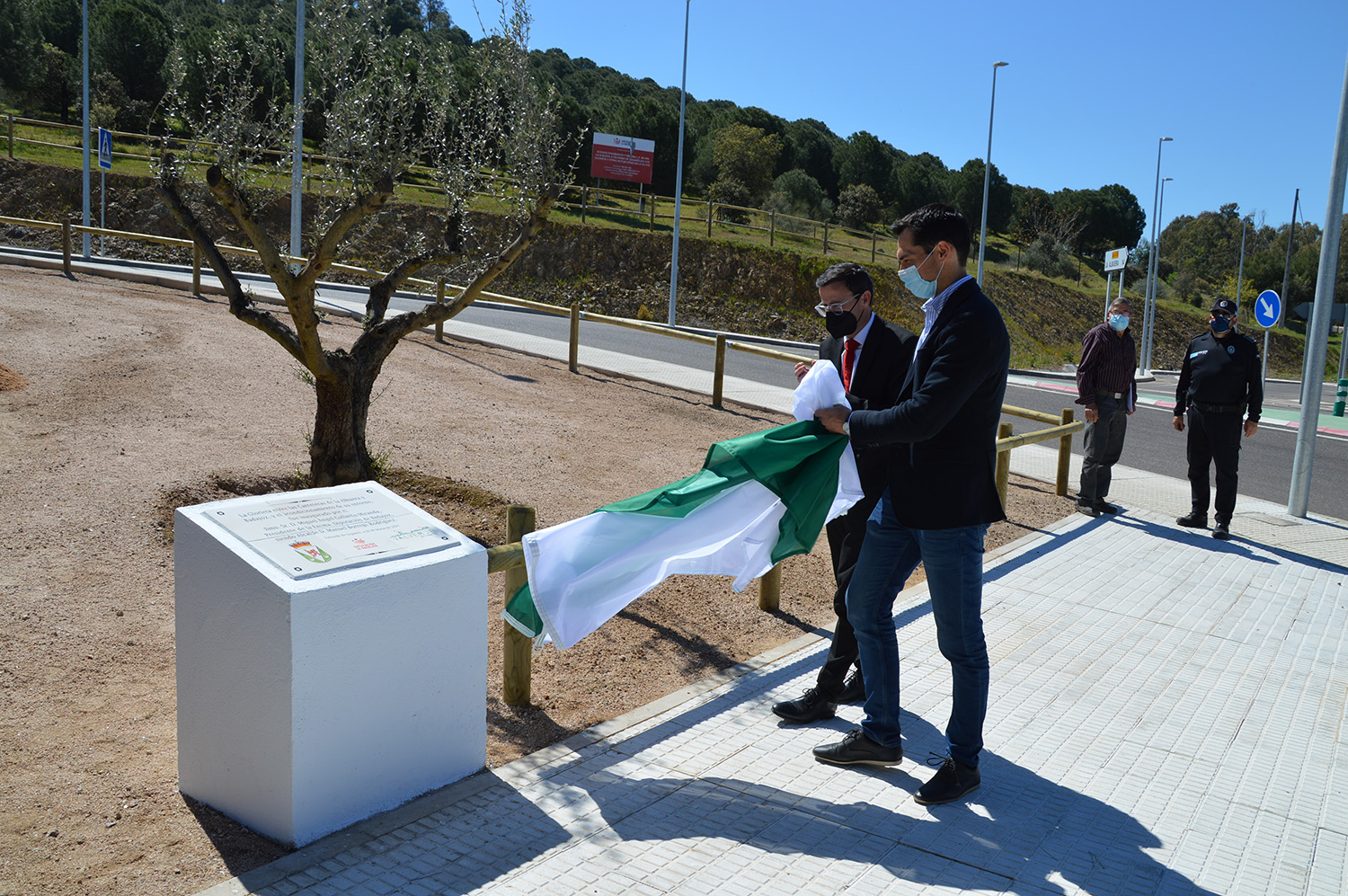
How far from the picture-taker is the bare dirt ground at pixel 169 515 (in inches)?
144

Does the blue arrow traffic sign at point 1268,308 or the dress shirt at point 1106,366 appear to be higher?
the blue arrow traffic sign at point 1268,308

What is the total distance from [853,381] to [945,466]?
80cm

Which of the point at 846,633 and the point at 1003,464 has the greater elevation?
the point at 1003,464

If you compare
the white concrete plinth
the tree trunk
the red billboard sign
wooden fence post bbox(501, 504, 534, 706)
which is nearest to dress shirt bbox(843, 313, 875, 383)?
wooden fence post bbox(501, 504, 534, 706)

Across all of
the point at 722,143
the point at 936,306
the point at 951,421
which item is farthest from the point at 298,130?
the point at 722,143

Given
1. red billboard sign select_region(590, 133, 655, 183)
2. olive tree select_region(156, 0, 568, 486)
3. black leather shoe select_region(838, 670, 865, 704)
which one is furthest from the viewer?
red billboard sign select_region(590, 133, 655, 183)

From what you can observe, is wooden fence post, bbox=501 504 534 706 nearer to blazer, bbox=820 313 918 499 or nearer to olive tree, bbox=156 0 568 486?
blazer, bbox=820 313 918 499

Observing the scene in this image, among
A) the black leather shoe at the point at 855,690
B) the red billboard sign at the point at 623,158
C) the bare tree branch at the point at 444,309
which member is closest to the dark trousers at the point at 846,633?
the black leather shoe at the point at 855,690

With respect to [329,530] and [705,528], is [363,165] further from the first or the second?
[329,530]

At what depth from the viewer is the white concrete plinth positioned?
336 cm

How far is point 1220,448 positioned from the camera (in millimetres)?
8727

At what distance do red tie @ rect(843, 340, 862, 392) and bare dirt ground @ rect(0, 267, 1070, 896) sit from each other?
1.77 meters

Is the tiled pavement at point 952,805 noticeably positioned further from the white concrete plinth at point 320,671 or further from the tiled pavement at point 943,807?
the white concrete plinth at point 320,671

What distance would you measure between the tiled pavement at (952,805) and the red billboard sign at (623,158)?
4051 cm
